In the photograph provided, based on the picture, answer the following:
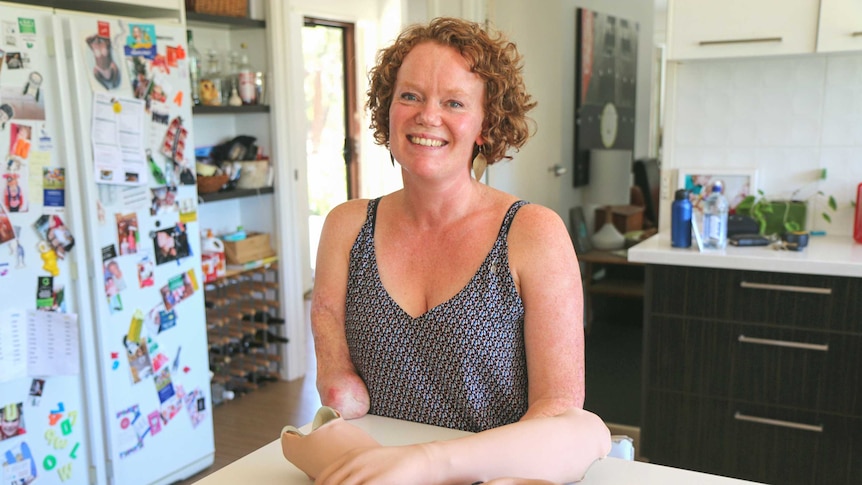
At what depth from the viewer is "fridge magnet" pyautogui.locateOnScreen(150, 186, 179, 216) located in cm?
257

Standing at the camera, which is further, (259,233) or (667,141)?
(259,233)

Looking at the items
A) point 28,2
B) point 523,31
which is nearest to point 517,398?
point 28,2

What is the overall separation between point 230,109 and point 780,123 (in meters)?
2.29

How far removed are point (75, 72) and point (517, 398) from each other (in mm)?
1778

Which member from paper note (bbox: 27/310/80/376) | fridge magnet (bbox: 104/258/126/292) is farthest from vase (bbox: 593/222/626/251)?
paper note (bbox: 27/310/80/376)

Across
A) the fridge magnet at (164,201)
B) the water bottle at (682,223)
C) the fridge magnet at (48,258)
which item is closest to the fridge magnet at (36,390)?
the fridge magnet at (48,258)

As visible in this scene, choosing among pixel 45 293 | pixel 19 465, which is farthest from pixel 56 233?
pixel 19 465

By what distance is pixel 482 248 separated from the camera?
1.25m

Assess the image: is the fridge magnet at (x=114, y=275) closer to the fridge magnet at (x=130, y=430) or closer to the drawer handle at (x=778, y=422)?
the fridge magnet at (x=130, y=430)

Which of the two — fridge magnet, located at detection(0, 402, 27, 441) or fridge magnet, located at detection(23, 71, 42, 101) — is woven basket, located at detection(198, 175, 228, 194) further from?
fridge magnet, located at detection(0, 402, 27, 441)

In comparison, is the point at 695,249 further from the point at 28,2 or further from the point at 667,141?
the point at 28,2

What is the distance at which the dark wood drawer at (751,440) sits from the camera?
234 cm

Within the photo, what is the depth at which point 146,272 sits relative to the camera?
2555mm

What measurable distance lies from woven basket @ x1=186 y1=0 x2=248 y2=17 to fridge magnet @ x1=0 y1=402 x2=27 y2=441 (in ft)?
6.16
